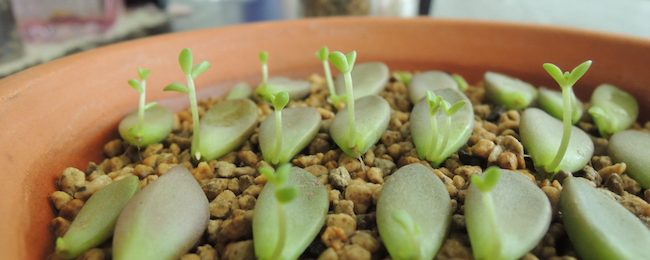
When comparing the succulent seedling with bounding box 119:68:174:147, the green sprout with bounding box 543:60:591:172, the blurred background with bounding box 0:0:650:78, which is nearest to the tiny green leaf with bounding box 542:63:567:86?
the green sprout with bounding box 543:60:591:172

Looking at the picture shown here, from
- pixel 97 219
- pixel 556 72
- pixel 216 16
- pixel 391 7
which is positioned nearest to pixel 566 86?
pixel 556 72

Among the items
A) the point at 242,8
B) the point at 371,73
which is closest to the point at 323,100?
the point at 371,73

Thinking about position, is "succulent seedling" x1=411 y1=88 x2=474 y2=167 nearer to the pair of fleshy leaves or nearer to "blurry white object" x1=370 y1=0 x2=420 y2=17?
the pair of fleshy leaves

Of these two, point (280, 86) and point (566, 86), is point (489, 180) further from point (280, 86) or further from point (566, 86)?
point (280, 86)

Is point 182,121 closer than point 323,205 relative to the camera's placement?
No

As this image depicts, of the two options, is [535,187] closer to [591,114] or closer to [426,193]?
[426,193]

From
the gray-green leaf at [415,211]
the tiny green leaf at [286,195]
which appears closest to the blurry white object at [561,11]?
the gray-green leaf at [415,211]
